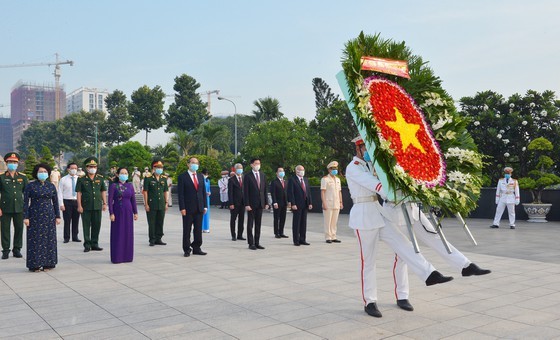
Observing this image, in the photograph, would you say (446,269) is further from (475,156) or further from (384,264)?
(475,156)

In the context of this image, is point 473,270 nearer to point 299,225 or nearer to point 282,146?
point 299,225

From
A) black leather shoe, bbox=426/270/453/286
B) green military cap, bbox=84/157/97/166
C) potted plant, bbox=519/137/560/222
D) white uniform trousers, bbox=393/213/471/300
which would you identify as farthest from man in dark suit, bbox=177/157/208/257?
potted plant, bbox=519/137/560/222

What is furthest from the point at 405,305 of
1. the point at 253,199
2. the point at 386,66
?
the point at 253,199

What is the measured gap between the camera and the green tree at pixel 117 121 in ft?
197

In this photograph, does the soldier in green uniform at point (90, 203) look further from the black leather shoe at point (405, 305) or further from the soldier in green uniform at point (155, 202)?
the black leather shoe at point (405, 305)

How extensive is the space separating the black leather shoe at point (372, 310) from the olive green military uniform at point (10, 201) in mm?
7052

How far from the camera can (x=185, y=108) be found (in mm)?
52531

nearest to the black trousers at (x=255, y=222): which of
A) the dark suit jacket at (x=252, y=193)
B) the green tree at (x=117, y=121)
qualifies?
the dark suit jacket at (x=252, y=193)

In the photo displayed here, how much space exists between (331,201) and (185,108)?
4283 cm

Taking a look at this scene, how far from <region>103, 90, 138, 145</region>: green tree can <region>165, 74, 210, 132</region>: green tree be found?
8671mm

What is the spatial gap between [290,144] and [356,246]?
512 inches

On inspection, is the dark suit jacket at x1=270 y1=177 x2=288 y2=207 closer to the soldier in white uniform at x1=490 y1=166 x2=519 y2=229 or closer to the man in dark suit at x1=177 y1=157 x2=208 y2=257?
the man in dark suit at x1=177 y1=157 x2=208 y2=257

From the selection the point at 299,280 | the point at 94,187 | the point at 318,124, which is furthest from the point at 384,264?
the point at 318,124

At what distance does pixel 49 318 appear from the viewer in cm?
523
